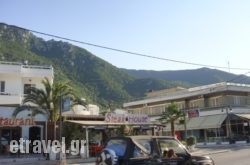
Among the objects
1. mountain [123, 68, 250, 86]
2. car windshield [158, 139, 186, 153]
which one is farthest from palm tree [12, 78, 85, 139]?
mountain [123, 68, 250, 86]

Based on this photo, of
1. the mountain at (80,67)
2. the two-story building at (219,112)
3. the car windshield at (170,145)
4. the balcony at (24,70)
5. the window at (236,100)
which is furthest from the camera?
the mountain at (80,67)

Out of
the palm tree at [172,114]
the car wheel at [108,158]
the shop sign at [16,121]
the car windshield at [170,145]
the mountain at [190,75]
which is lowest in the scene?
the car wheel at [108,158]

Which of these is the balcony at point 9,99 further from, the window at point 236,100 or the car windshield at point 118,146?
the window at point 236,100

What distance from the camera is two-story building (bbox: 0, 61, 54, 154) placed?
34312mm

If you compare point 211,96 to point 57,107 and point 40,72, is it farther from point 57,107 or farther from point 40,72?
point 57,107

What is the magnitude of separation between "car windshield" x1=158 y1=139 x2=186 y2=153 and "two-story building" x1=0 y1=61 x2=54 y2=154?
21.3 m

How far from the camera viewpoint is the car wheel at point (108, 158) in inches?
436

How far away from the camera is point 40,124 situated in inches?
1416

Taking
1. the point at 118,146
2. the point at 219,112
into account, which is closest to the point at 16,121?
the point at 118,146

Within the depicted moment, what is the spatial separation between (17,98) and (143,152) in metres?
31.5

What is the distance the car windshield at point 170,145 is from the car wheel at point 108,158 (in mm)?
1458

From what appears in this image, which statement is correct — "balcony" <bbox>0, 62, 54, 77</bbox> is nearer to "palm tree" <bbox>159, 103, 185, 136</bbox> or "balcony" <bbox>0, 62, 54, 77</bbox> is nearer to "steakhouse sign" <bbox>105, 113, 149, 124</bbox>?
"steakhouse sign" <bbox>105, 113, 149, 124</bbox>

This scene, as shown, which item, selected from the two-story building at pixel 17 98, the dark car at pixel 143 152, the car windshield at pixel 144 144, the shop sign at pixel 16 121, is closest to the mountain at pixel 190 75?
the two-story building at pixel 17 98

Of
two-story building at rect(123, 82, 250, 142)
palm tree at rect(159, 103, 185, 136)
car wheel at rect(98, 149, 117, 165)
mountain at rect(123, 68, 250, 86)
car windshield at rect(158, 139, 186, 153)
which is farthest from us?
mountain at rect(123, 68, 250, 86)
